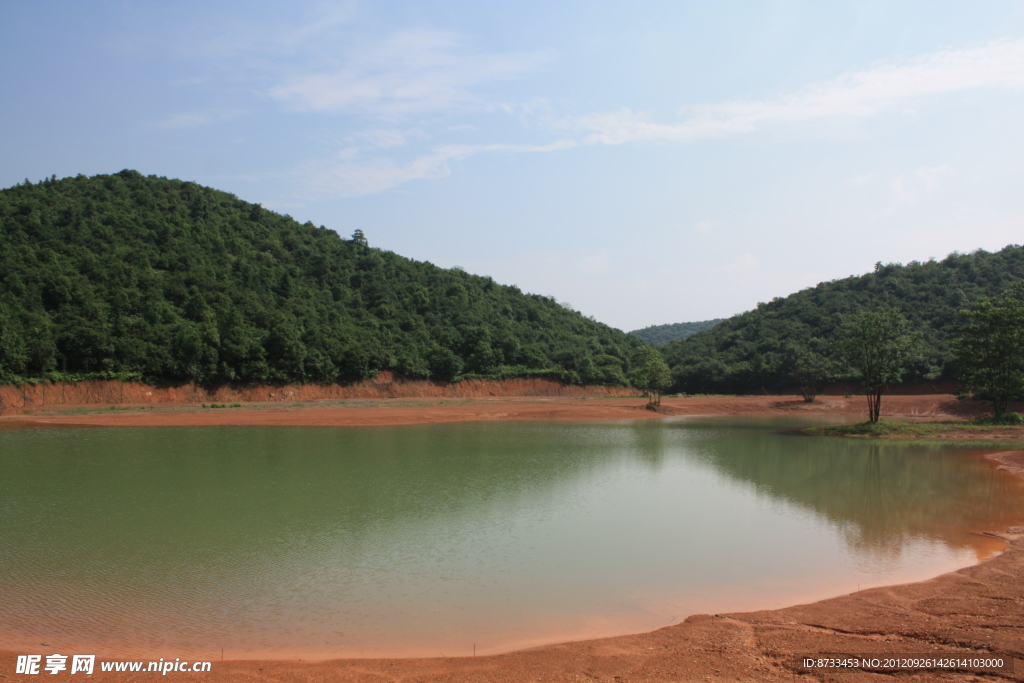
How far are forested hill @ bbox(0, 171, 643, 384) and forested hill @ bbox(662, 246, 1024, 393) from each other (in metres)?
13.6

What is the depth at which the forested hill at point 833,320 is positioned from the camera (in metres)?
61.2

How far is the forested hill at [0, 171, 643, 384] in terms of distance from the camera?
159 ft

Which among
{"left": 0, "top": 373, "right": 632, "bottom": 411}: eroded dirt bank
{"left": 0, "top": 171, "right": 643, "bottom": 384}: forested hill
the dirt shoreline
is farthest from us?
{"left": 0, "top": 171, "right": 643, "bottom": 384}: forested hill

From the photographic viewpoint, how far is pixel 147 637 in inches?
304

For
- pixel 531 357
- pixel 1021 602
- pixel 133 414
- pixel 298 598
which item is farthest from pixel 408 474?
pixel 531 357

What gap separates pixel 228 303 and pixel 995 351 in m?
61.3

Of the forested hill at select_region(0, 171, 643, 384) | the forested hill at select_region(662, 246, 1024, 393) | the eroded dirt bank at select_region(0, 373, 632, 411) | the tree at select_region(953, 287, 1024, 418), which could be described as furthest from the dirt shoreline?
the forested hill at select_region(662, 246, 1024, 393)

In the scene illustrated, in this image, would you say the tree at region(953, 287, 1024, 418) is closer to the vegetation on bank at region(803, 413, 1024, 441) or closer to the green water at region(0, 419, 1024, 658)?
the vegetation on bank at region(803, 413, 1024, 441)

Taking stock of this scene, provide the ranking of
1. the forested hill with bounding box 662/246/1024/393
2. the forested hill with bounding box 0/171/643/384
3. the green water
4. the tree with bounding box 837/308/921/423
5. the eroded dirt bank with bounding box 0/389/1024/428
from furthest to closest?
the forested hill with bounding box 662/246/1024/393 → the forested hill with bounding box 0/171/643/384 → the eroded dirt bank with bounding box 0/389/1024/428 → the tree with bounding box 837/308/921/423 → the green water

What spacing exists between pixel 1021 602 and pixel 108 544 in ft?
50.3

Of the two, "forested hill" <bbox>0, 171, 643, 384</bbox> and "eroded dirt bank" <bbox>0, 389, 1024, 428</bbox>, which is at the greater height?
"forested hill" <bbox>0, 171, 643, 384</bbox>

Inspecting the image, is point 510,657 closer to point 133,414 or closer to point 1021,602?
point 1021,602

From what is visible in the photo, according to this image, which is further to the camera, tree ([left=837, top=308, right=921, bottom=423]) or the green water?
tree ([left=837, top=308, right=921, bottom=423])

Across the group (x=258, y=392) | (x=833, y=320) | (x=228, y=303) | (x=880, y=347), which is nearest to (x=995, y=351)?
(x=880, y=347)
